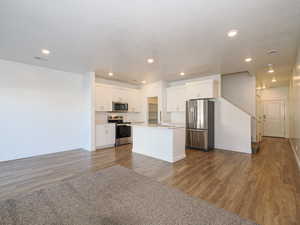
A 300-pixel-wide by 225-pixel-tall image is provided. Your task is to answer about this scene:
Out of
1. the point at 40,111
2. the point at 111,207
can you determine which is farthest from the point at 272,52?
the point at 40,111

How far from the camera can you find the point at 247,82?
18.0 feet

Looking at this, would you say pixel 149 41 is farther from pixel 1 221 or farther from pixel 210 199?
pixel 1 221

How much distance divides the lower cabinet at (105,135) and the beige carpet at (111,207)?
2.55 meters

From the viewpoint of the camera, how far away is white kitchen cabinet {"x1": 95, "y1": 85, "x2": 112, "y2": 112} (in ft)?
17.3

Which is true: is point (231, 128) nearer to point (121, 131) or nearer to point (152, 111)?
point (152, 111)

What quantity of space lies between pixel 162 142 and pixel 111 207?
220 centimetres

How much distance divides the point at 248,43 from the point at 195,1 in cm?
181

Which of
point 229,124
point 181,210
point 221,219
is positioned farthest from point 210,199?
point 229,124

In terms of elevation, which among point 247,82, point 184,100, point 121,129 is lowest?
point 121,129

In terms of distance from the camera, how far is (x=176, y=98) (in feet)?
19.6

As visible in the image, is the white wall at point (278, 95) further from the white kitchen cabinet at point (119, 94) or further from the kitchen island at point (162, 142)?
the white kitchen cabinet at point (119, 94)

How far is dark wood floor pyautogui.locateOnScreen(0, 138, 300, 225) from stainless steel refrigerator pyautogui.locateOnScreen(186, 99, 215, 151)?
65 centimetres

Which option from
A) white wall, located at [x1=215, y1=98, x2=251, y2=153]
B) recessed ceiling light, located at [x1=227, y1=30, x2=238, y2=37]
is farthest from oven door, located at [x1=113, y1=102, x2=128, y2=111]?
recessed ceiling light, located at [x1=227, y1=30, x2=238, y2=37]

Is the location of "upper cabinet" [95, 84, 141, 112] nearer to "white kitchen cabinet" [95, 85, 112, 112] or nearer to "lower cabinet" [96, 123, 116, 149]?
"white kitchen cabinet" [95, 85, 112, 112]
